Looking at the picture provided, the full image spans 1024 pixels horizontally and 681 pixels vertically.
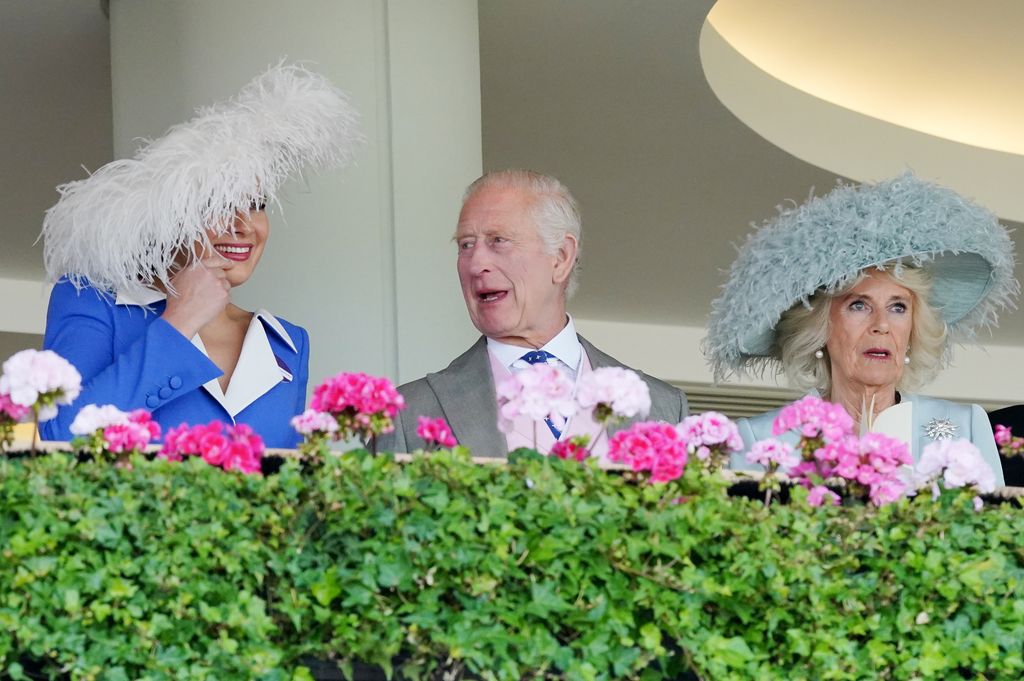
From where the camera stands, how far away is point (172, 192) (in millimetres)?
2881

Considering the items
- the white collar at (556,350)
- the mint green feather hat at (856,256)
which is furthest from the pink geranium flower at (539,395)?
the mint green feather hat at (856,256)

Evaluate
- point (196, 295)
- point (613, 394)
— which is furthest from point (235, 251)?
point (613, 394)

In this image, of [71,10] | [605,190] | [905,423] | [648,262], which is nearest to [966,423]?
[905,423]

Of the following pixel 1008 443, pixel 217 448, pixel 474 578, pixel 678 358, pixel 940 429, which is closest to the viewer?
pixel 474 578

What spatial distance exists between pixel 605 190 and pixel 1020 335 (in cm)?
395

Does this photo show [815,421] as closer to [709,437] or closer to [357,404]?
[709,437]

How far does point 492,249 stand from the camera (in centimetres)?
325

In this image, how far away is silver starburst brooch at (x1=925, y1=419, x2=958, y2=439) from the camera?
3.30 meters

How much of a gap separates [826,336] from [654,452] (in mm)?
1513

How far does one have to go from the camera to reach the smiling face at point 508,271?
3211mm

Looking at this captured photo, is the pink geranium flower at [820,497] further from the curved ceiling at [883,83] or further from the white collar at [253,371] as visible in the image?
the curved ceiling at [883,83]

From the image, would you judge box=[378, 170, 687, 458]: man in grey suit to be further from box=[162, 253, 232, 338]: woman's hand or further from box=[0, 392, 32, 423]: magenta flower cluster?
box=[0, 392, 32, 423]: magenta flower cluster

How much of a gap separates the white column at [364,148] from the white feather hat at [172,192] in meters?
1.02

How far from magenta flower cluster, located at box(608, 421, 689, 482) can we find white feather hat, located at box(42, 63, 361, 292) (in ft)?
3.77
